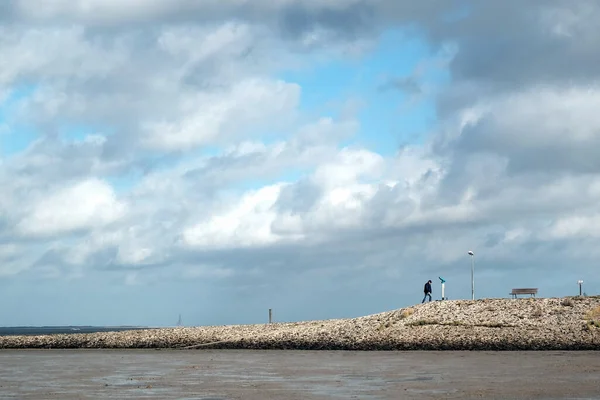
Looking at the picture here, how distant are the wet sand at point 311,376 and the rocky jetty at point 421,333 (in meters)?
3.58

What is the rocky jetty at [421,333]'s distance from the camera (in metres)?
48.5

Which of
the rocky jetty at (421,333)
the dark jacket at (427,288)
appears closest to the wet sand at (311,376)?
the rocky jetty at (421,333)

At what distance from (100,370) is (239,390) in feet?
38.9

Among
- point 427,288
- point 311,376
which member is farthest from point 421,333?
point 311,376

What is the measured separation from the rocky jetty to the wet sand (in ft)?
11.7

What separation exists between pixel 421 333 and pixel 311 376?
67.8 feet

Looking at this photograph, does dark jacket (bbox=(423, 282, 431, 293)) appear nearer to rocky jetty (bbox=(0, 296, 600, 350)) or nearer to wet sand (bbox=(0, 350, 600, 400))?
rocky jetty (bbox=(0, 296, 600, 350))

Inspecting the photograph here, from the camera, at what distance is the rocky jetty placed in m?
48.5

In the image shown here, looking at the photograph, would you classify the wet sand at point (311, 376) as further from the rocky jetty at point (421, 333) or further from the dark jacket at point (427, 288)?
the dark jacket at point (427, 288)

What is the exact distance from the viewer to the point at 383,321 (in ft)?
188

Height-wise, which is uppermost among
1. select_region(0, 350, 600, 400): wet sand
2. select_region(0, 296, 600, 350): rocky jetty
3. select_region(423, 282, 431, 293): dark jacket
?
select_region(423, 282, 431, 293): dark jacket

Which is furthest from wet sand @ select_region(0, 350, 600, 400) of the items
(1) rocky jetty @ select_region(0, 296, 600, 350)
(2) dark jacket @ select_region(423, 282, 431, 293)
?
(2) dark jacket @ select_region(423, 282, 431, 293)

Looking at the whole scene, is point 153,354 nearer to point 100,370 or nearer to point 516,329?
point 100,370

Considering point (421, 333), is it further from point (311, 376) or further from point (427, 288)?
point (311, 376)
